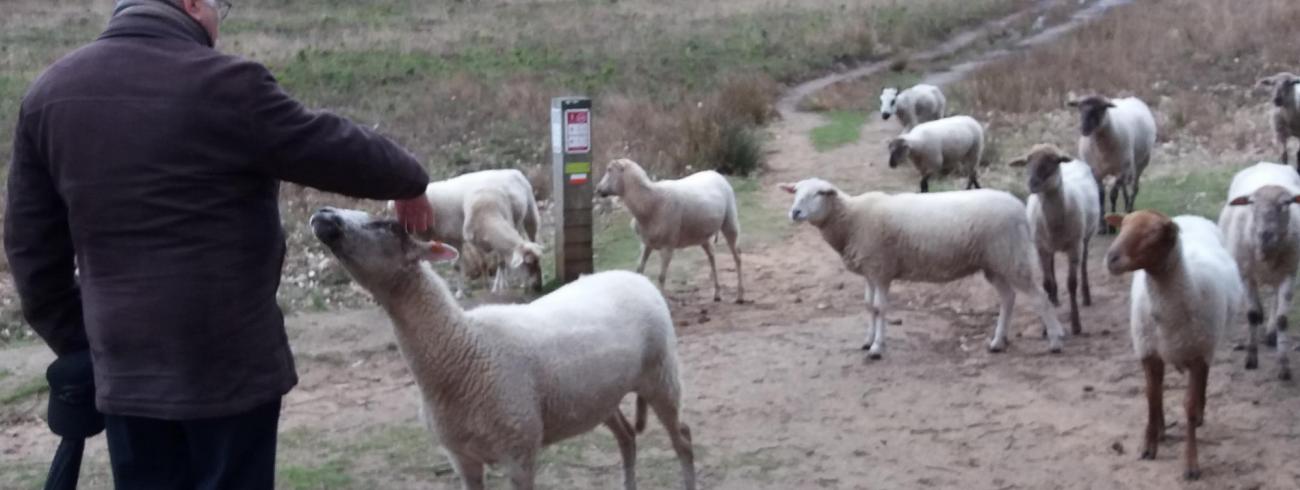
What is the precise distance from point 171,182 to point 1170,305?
4588 millimetres

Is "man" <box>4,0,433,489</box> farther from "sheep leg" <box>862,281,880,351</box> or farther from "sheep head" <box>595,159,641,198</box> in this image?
"sheep head" <box>595,159,641,198</box>

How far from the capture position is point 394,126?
19406 mm

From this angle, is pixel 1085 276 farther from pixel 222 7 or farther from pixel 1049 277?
pixel 222 7

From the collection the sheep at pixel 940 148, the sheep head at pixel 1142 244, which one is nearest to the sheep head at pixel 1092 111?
the sheep at pixel 940 148

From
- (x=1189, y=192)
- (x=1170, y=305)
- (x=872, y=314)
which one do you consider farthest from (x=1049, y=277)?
(x=1189, y=192)

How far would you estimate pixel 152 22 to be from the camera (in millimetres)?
3273

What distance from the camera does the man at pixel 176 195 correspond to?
10.5ft

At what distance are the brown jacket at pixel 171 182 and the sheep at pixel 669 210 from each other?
6.71 meters

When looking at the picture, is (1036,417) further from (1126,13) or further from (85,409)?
(1126,13)

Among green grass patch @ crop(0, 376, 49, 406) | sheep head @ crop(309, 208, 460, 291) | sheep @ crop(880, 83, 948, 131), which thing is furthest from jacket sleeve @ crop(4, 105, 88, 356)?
sheep @ crop(880, 83, 948, 131)

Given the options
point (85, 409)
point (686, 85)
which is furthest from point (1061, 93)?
point (85, 409)

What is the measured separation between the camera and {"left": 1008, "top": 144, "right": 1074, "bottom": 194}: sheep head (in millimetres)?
8812

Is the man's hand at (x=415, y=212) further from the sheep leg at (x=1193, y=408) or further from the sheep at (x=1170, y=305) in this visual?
the sheep leg at (x=1193, y=408)

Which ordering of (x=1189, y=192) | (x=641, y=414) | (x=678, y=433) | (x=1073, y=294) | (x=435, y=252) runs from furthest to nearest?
1. (x=1189, y=192)
2. (x=1073, y=294)
3. (x=641, y=414)
4. (x=678, y=433)
5. (x=435, y=252)
